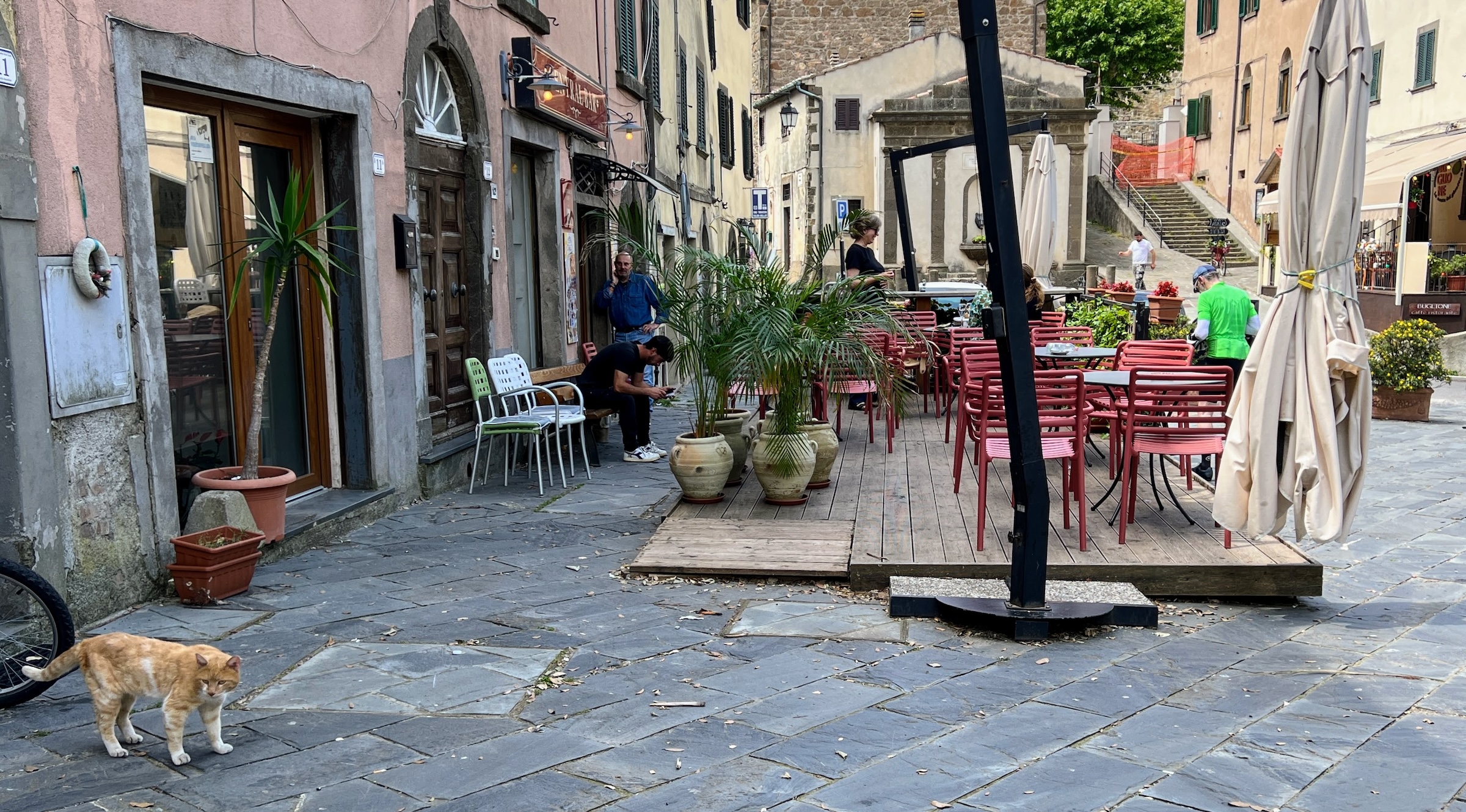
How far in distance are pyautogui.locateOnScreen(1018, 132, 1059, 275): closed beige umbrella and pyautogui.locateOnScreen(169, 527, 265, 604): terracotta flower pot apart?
9163 mm

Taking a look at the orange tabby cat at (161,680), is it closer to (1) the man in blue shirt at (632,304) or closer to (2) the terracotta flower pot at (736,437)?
(2) the terracotta flower pot at (736,437)

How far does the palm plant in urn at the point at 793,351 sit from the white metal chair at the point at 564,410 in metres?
1.79

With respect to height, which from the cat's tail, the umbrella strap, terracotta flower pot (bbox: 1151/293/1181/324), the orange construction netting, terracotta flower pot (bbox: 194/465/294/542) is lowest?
the cat's tail

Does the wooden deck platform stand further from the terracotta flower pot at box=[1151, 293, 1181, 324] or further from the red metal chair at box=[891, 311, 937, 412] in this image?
the terracotta flower pot at box=[1151, 293, 1181, 324]

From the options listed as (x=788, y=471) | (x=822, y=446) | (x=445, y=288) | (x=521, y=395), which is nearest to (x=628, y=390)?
(x=521, y=395)

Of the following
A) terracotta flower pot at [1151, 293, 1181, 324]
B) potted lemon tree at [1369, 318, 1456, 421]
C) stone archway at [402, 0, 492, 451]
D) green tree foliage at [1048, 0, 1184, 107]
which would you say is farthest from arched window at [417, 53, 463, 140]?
green tree foliage at [1048, 0, 1184, 107]

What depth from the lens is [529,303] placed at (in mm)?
10711

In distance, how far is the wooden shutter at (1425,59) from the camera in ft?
66.0

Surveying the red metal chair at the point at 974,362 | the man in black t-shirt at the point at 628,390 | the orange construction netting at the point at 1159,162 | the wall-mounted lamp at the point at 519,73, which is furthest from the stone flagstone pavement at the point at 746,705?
the orange construction netting at the point at 1159,162

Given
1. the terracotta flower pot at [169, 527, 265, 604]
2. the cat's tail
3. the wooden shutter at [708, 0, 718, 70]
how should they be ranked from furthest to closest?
the wooden shutter at [708, 0, 718, 70]
the terracotta flower pot at [169, 527, 265, 604]
the cat's tail

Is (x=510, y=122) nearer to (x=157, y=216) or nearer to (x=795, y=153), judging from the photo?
(x=157, y=216)

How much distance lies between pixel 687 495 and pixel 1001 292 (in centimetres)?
287

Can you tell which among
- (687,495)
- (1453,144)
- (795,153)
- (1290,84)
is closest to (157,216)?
(687,495)

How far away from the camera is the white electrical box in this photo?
4.66 m
